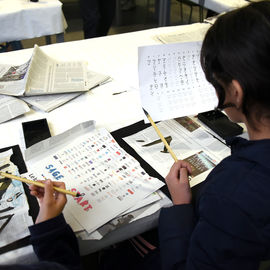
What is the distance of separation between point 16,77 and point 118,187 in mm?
627

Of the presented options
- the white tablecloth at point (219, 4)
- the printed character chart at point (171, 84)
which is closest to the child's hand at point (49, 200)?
the printed character chart at point (171, 84)

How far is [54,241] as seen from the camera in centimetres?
55

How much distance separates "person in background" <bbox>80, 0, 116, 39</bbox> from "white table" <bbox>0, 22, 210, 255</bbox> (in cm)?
103

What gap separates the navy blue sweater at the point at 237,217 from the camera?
47 centimetres

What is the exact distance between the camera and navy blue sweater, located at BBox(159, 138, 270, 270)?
1.55ft

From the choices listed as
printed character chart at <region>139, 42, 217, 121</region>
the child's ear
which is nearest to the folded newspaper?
printed character chart at <region>139, 42, 217, 121</region>

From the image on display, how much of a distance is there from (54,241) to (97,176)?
177mm

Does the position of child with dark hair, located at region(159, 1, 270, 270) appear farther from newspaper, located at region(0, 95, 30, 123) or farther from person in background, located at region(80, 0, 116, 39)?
person in background, located at region(80, 0, 116, 39)

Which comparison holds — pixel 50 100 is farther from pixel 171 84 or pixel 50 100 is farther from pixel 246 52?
pixel 246 52

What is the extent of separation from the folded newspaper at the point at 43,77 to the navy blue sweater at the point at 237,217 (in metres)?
0.64

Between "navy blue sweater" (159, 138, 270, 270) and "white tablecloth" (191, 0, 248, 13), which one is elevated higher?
"white tablecloth" (191, 0, 248, 13)

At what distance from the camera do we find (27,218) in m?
0.58

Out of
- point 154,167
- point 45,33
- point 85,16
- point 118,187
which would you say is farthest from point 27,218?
point 85,16

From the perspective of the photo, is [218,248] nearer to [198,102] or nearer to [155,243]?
[155,243]
